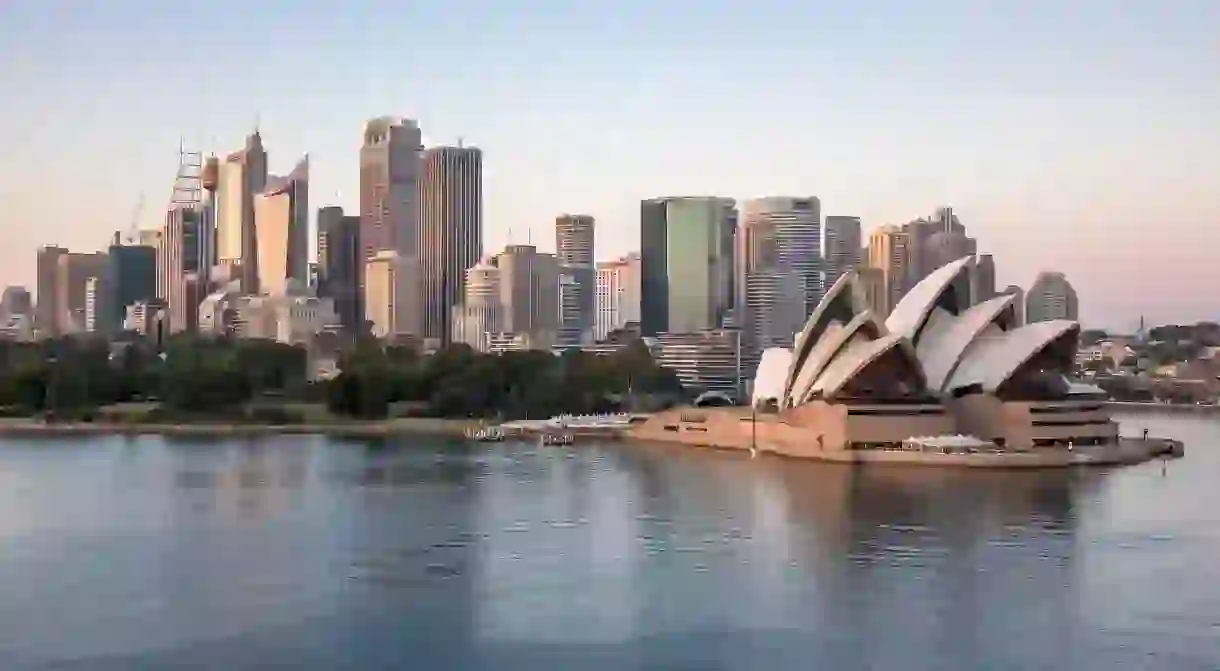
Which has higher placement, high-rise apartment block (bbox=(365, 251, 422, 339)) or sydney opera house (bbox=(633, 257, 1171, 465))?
high-rise apartment block (bbox=(365, 251, 422, 339))

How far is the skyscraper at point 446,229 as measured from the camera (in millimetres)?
125500

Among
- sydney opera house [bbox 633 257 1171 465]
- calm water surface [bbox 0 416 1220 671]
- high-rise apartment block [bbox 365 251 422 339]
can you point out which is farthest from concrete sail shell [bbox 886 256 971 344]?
high-rise apartment block [bbox 365 251 422 339]

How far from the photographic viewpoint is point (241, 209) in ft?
463

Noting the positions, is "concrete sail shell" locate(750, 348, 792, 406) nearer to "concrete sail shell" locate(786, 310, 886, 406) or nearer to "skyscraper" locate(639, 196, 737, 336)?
"concrete sail shell" locate(786, 310, 886, 406)

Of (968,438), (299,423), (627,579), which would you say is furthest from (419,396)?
(627,579)

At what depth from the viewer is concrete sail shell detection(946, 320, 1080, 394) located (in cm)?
4191

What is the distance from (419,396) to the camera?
211ft

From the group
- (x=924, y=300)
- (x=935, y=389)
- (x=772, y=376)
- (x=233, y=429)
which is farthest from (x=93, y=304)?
(x=935, y=389)

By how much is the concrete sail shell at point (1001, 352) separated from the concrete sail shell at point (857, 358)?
1.97 metres

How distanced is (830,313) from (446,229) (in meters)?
85.8

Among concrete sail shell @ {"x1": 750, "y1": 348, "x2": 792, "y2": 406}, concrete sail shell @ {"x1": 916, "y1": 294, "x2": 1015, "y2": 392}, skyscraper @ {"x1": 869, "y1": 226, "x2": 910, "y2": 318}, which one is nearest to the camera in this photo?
concrete sail shell @ {"x1": 916, "y1": 294, "x2": 1015, "y2": 392}

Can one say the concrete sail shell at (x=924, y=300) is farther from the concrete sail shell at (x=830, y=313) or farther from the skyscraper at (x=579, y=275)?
the skyscraper at (x=579, y=275)

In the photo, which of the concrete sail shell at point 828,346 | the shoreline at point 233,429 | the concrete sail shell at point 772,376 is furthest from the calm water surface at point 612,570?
the shoreline at point 233,429

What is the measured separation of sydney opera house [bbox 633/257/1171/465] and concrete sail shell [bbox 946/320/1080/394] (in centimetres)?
4
